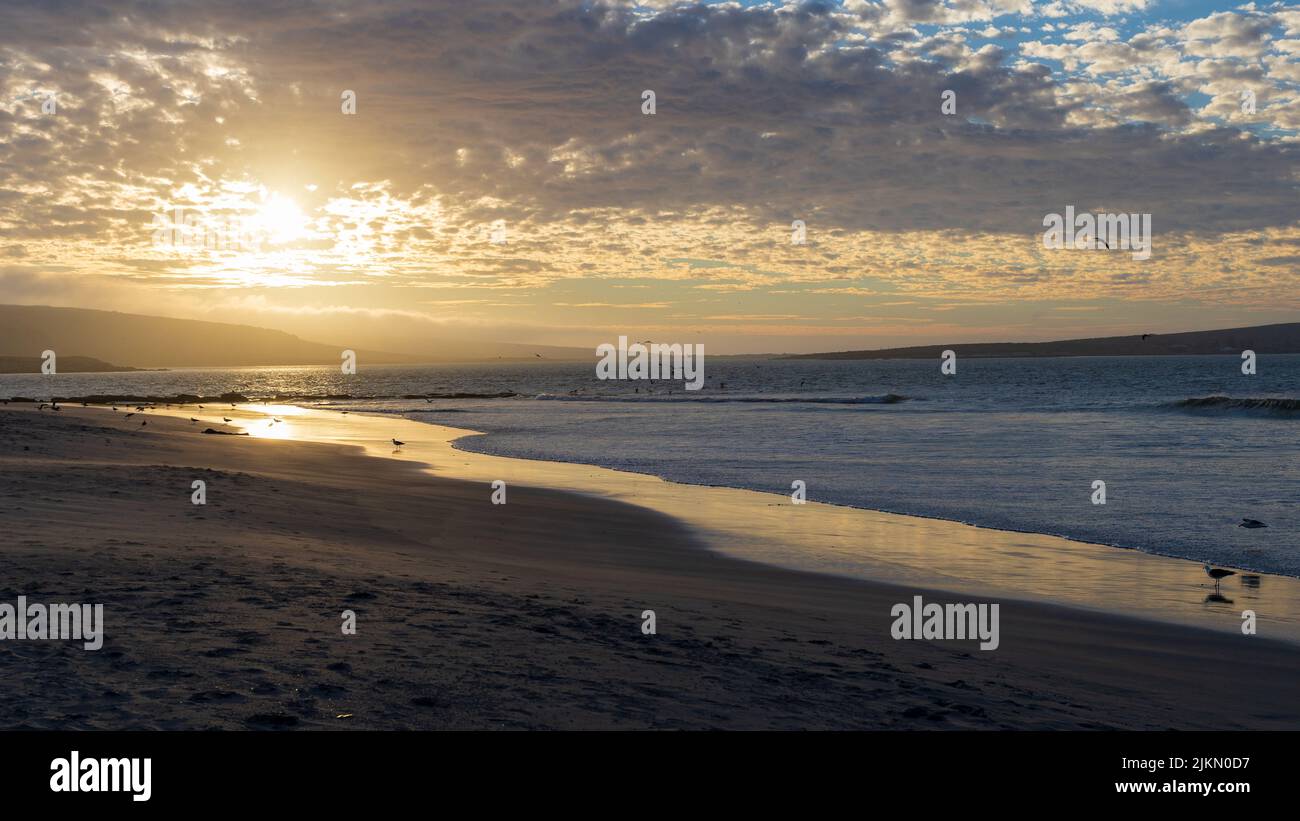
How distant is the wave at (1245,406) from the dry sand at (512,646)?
2110 inches

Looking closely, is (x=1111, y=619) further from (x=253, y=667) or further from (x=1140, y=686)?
(x=253, y=667)

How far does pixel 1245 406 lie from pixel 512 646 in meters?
65.8

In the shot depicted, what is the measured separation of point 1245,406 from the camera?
6028 cm

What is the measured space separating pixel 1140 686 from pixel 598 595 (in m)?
5.51

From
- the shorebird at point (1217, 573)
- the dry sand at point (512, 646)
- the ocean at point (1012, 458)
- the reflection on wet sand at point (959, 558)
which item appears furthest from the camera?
the ocean at point (1012, 458)

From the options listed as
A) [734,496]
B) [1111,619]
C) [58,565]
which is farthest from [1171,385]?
[58,565]

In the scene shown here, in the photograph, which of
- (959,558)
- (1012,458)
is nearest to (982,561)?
(959,558)

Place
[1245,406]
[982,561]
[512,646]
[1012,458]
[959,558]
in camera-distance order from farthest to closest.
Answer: [1245,406]
[1012,458]
[959,558]
[982,561]
[512,646]

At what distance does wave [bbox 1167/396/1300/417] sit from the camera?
2157 inches

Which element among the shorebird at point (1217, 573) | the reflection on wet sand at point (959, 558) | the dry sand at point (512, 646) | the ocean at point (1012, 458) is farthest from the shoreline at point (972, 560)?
the ocean at point (1012, 458)

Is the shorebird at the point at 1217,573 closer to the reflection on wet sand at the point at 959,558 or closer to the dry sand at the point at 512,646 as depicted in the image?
the reflection on wet sand at the point at 959,558

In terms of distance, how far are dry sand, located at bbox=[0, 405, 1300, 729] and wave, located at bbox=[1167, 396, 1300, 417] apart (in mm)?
53602

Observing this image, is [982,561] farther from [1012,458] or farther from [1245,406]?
[1245,406]

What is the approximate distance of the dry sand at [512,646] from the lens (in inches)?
239
